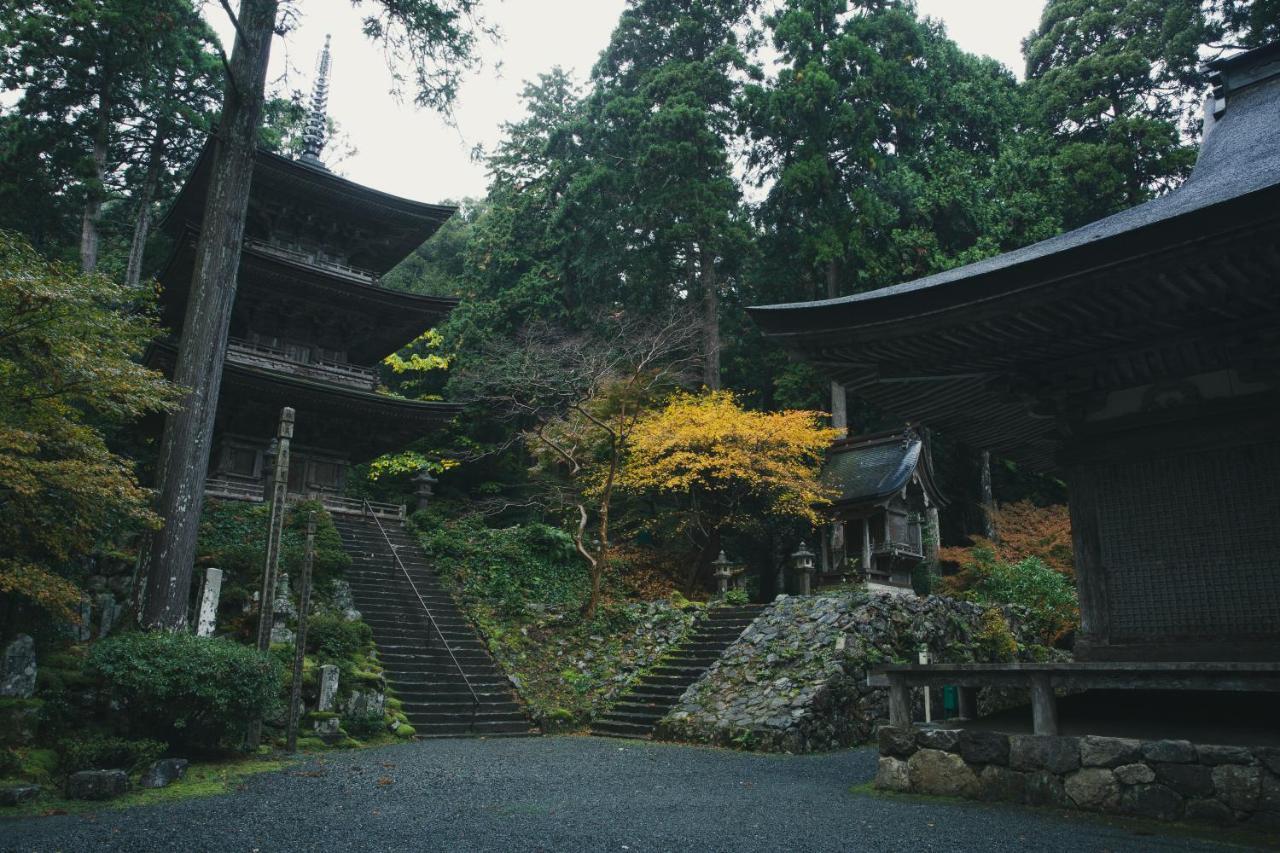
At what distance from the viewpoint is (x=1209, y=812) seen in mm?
4875

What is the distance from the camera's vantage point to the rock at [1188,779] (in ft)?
16.2

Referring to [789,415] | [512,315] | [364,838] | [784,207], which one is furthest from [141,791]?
[784,207]

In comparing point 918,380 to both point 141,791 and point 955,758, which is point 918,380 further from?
point 141,791

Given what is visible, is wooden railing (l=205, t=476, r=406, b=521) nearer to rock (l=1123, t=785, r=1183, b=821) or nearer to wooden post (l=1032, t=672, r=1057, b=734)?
wooden post (l=1032, t=672, r=1057, b=734)

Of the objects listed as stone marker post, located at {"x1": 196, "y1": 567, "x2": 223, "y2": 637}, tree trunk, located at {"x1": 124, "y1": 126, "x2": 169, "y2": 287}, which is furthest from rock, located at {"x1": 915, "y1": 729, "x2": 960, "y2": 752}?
tree trunk, located at {"x1": 124, "y1": 126, "x2": 169, "y2": 287}

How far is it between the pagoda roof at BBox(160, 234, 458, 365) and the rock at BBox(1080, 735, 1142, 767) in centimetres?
1633

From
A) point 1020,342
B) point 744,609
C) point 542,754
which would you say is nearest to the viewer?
point 1020,342

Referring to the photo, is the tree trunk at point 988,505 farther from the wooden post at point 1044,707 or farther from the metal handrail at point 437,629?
the wooden post at point 1044,707

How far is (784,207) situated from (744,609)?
50.6 feet

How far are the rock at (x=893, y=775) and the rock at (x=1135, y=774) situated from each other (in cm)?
154

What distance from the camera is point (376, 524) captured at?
1755cm

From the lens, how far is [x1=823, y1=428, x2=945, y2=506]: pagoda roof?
19.1m

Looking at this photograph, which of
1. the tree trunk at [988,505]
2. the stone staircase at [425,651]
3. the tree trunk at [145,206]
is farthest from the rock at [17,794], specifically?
the tree trunk at [988,505]

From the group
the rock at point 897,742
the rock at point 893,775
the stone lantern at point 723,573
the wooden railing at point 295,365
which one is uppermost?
the wooden railing at point 295,365
